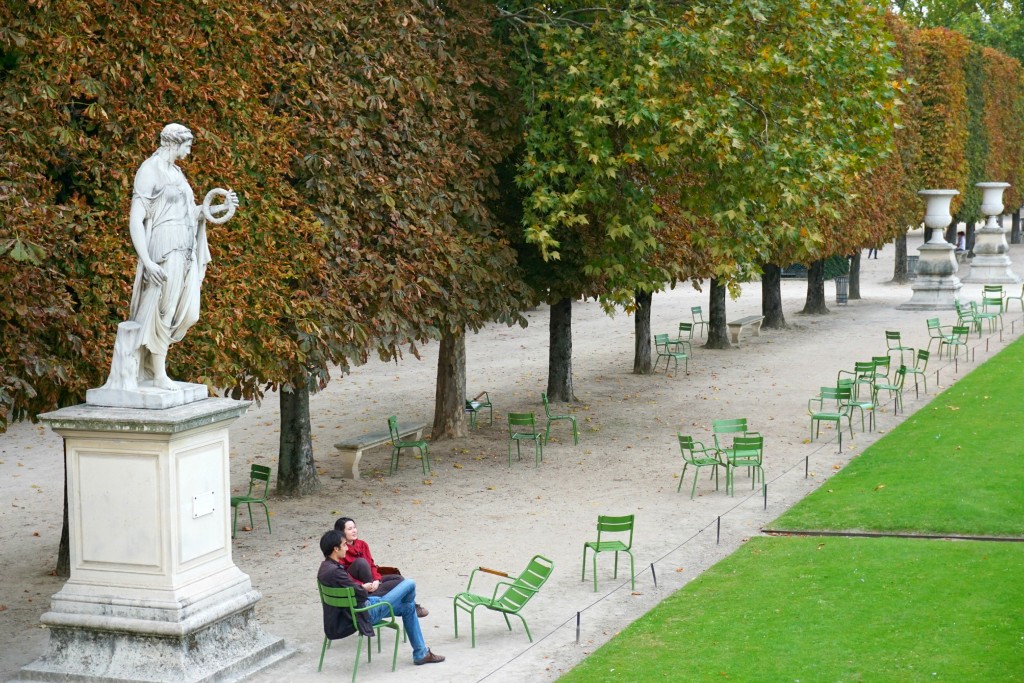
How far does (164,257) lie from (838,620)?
686 cm

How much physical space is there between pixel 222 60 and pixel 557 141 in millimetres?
6022

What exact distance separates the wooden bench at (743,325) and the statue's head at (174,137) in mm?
23886

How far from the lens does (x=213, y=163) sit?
1467 centimetres

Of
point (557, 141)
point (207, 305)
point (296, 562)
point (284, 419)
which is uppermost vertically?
point (557, 141)

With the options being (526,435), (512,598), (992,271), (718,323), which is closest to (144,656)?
(512,598)

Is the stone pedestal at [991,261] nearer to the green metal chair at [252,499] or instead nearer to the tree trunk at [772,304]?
the tree trunk at [772,304]

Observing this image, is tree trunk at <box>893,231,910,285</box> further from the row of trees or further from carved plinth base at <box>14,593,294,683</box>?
carved plinth base at <box>14,593,294,683</box>

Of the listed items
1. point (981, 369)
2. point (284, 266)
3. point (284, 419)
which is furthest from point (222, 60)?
point (981, 369)

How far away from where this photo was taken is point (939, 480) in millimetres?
17656

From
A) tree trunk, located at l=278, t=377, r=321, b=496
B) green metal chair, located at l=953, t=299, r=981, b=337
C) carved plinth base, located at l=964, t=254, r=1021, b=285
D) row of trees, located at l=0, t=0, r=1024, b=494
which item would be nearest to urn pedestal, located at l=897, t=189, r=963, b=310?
green metal chair, located at l=953, t=299, r=981, b=337

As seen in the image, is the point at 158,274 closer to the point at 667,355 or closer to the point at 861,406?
the point at 861,406

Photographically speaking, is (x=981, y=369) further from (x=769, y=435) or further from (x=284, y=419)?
(x=284, y=419)

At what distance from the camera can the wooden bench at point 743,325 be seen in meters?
33.6

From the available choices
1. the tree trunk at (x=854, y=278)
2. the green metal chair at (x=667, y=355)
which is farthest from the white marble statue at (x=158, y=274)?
the tree trunk at (x=854, y=278)
